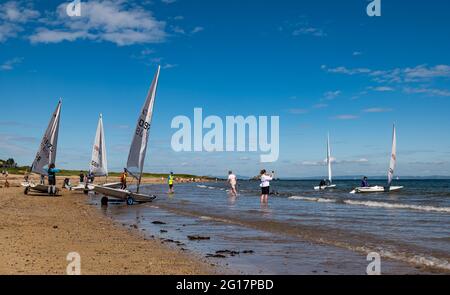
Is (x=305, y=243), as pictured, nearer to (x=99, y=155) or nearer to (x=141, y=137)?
A: (x=141, y=137)

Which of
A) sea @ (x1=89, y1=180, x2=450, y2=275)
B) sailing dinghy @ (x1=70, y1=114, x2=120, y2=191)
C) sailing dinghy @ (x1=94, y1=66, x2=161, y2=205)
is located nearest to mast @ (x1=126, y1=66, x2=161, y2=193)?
sailing dinghy @ (x1=94, y1=66, x2=161, y2=205)

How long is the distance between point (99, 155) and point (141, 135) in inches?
455

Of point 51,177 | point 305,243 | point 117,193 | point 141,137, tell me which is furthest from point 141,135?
point 305,243

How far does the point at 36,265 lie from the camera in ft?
25.5

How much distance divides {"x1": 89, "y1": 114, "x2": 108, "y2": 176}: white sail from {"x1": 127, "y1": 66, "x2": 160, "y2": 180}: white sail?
1011cm

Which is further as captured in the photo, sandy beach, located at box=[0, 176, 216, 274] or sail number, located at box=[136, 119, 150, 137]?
sail number, located at box=[136, 119, 150, 137]

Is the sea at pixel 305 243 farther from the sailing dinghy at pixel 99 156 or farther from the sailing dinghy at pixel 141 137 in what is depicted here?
the sailing dinghy at pixel 99 156

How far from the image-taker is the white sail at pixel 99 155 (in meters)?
34.7

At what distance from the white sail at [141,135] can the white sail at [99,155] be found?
10108mm

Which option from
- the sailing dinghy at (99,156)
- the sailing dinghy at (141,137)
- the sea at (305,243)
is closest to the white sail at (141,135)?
the sailing dinghy at (141,137)

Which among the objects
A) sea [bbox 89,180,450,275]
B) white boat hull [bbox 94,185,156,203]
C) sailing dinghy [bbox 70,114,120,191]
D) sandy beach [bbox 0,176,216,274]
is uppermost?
sailing dinghy [bbox 70,114,120,191]

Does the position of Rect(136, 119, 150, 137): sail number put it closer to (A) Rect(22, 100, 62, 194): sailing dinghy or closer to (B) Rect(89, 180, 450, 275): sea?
(B) Rect(89, 180, 450, 275): sea

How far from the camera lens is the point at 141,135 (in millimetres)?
25375

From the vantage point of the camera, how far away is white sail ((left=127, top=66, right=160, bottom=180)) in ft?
83.0
